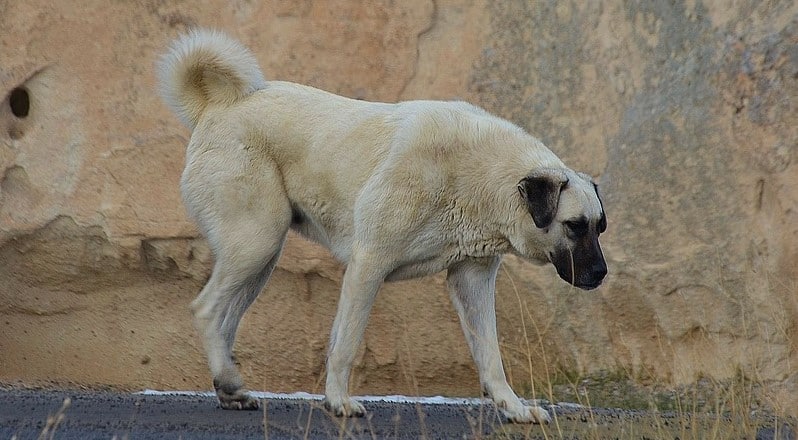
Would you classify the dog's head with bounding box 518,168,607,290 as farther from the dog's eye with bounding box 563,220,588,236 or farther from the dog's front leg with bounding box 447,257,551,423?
the dog's front leg with bounding box 447,257,551,423

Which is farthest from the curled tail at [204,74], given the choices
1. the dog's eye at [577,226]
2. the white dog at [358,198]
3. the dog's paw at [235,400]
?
the dog's eye at [577,226]

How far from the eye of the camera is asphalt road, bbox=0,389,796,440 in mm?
5172

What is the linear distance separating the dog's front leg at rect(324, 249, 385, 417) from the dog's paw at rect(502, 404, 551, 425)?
0.71m

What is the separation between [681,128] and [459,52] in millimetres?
1683

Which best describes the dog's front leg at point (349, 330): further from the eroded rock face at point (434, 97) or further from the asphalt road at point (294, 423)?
the eroded rock face at point (434, 97)

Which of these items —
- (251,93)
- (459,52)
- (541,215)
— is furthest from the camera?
(459,52)

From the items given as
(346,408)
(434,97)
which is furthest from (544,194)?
(434,97)

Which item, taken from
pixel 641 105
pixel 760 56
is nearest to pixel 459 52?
pixel 641 105

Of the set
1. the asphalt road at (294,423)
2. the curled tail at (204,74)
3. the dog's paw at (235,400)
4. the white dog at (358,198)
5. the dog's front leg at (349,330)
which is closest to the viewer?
the asphalt road at (294,423)

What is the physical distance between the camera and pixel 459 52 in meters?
8.81

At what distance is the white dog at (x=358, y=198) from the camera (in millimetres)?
5926

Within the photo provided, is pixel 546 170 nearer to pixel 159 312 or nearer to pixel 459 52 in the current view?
pixel 459 52

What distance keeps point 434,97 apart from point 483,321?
298 cm

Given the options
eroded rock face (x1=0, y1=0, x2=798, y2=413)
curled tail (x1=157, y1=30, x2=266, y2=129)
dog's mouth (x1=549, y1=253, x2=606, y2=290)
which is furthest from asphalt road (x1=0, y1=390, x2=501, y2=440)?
eroded rock face (x1=0, y1=0, x2=798, y2=413)
